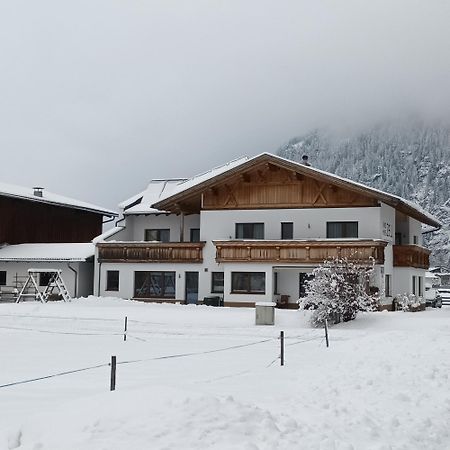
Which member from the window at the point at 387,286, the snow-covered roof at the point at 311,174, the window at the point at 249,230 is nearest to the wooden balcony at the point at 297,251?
the window at the point at 249,230

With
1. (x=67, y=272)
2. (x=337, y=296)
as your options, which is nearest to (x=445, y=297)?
(x=67, y=272)

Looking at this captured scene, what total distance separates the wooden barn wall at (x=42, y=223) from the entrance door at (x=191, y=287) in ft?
53.2

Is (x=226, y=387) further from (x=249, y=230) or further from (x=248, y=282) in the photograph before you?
(x=249, y=230)

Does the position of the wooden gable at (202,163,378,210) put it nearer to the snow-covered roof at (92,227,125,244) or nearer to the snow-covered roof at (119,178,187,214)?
the snow-covered roof at (119,178,187,214)

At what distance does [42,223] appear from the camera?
4912 cm

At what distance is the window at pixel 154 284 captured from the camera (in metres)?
36.6

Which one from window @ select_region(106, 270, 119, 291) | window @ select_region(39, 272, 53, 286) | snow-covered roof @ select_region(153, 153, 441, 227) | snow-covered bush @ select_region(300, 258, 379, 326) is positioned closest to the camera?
snow-covered bush @ select_region(300, 258, 379, 326)

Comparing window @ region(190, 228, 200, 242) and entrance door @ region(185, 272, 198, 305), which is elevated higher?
window @ region(190, 228, 200, 242)

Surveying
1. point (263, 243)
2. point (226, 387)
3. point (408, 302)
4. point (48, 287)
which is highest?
point (263, 243)

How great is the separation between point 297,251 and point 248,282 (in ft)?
10.8

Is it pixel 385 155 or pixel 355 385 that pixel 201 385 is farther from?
pixel 385 155

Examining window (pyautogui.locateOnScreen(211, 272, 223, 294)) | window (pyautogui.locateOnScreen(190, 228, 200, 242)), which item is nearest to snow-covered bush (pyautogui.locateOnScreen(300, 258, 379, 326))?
window (pyautogui.locateOnScreen(211, 272, 223, 294))

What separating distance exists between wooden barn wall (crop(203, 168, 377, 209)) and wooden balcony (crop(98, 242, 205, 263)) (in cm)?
263

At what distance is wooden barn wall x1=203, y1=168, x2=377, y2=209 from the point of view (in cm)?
3425
